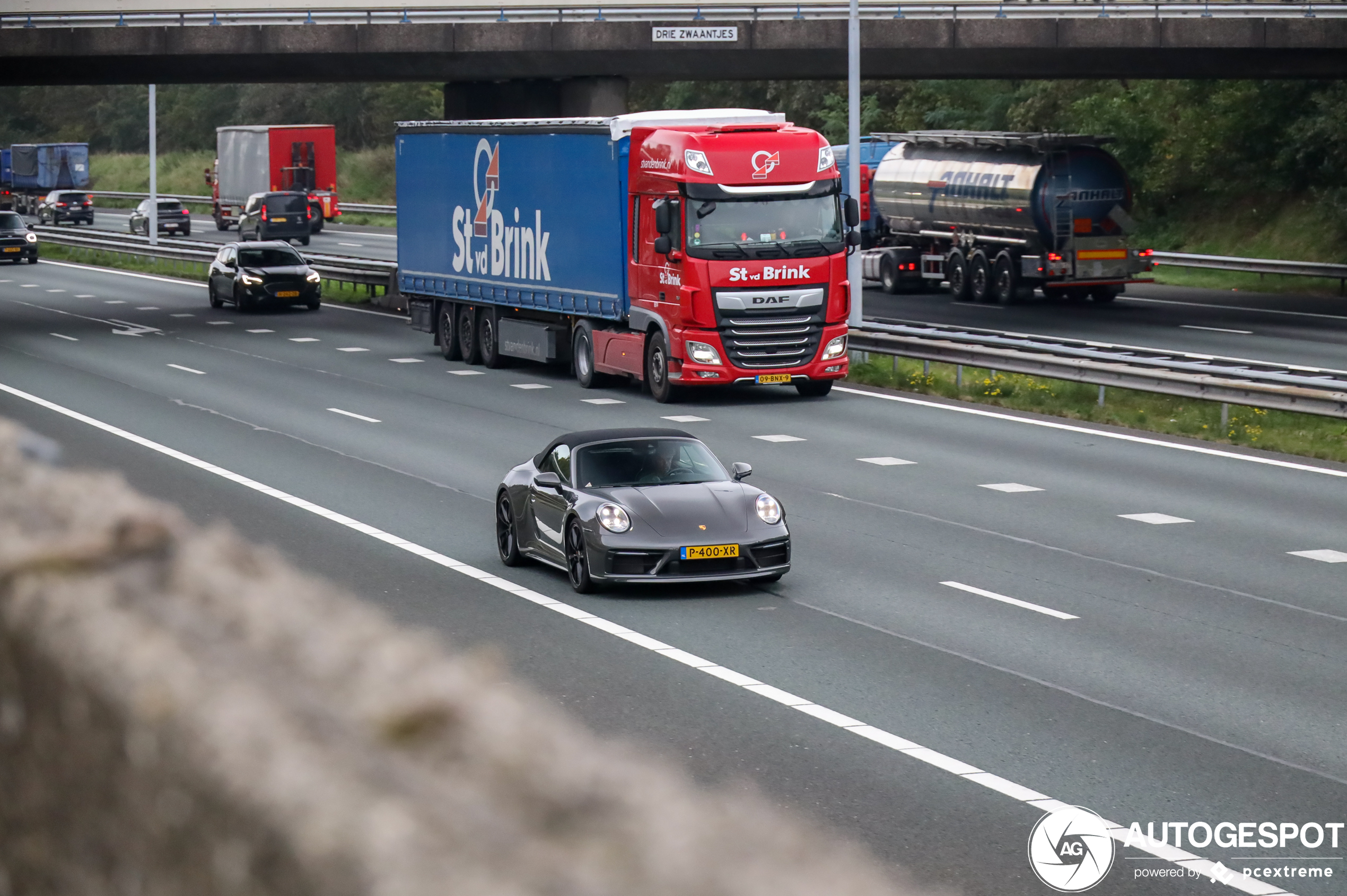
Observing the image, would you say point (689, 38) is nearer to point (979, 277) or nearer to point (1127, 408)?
point (979, 277)

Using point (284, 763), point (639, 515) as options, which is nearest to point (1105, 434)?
point (639, 515)

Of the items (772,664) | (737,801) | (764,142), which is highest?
(764,142)

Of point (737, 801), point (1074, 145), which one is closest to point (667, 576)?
point (737, 801)

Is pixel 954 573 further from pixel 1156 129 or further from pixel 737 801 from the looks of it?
pixel 1156 129

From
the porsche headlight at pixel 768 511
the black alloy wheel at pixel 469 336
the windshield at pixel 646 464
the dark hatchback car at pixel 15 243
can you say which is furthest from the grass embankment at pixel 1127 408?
the dark hatchback car at pixel 15 243

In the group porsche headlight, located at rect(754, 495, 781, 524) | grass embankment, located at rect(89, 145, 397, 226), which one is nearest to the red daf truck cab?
porsche headlight, located at rect(754, 495, 781, 524)

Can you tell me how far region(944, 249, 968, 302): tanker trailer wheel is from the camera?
159 feet

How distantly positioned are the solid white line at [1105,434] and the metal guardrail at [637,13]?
56.8 feet

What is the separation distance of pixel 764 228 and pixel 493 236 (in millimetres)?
6754

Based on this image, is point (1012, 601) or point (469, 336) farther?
point (469, 336)

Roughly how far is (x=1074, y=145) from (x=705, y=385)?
18.2 m

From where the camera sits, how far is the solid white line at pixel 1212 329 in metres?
37.8

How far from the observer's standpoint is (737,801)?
5.83ft

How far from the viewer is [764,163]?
27.9 meters
